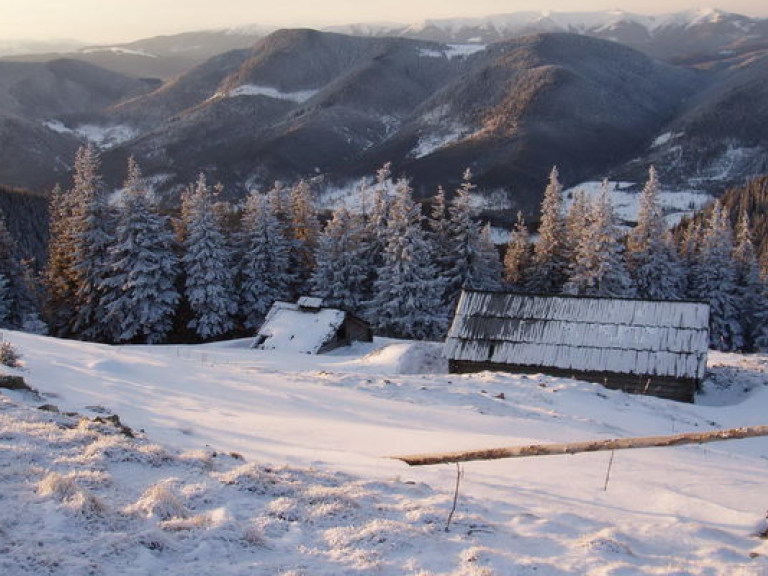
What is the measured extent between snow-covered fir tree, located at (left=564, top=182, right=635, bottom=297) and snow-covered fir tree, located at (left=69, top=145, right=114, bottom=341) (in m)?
29.5

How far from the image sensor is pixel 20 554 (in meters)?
5.00

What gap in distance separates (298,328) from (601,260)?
20097 millimetres

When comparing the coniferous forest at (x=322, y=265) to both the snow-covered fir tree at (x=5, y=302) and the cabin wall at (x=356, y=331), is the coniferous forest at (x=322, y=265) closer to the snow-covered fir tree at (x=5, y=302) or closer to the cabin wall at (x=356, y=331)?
the snow-covered fir tree at (x=5, y=302)

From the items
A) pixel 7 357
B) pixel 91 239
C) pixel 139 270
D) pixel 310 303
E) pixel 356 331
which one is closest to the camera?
pixel 7 357

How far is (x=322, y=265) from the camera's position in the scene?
4447cm

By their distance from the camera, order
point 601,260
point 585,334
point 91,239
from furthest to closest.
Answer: point 601,260
point 91,239
point 585,334

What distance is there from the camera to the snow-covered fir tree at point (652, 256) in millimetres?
45500

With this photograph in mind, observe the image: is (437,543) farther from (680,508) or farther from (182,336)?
(182,336)

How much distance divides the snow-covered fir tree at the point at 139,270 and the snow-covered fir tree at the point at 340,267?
9.39 meters

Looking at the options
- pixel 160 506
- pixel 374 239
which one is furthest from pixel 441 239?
pixel 160 506

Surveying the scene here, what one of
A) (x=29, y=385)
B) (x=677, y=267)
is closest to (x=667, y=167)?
(x=677, y=267)

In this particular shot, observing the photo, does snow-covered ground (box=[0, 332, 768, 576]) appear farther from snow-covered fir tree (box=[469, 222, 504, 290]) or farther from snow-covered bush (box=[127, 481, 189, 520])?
snow-covered fir tree (box=[469, 222, 504, 290])

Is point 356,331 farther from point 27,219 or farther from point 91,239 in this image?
point 27,219

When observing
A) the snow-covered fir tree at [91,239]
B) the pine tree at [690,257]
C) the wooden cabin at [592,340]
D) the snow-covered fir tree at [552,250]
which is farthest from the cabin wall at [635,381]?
the snow-covered fir tree at [91,239]
